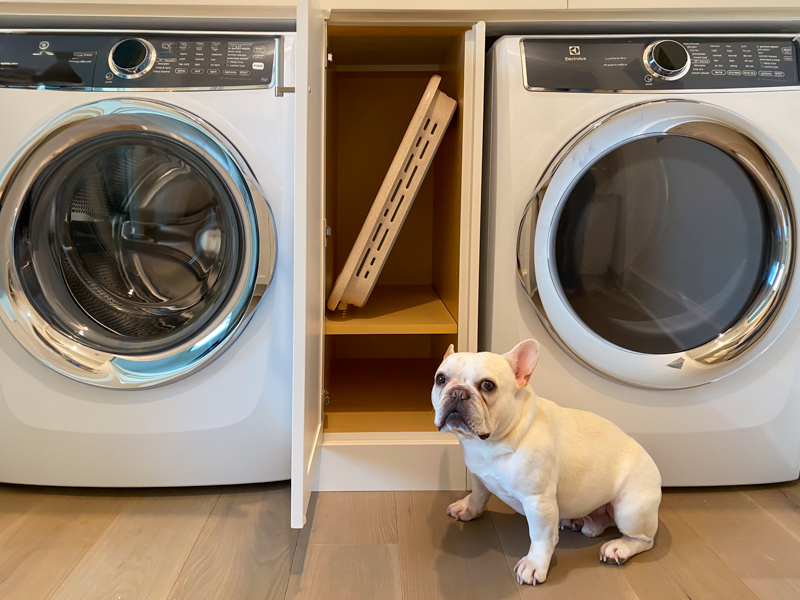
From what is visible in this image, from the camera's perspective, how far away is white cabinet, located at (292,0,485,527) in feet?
2.83

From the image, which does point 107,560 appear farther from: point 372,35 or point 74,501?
point 372,35

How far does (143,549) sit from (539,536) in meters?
0.62

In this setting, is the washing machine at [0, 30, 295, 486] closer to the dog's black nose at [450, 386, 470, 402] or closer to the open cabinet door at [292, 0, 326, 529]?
the open cabinet door at [292, 0, 326, 529]

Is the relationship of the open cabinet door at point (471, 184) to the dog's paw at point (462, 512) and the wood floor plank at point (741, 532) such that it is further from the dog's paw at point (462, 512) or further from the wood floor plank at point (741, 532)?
the wood floor plank at point (741, 532)

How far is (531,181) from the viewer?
104 cm

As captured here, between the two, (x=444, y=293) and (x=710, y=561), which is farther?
(x=444, y=293)

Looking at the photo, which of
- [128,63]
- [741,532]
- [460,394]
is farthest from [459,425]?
[128,63]

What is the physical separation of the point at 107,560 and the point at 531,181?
93 cm

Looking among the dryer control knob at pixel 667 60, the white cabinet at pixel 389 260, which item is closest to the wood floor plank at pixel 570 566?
the white cabinet at pixel 389 260

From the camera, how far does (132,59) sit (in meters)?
0.99

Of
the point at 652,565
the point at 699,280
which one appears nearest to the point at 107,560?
the point at 652,565

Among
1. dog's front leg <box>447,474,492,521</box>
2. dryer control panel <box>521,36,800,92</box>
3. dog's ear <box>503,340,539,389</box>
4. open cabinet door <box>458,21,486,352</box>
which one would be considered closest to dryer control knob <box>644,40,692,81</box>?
dryer control panel <box>521,36,800,92</box>

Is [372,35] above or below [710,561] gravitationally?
above

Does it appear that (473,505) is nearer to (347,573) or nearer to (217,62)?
(347,573)
